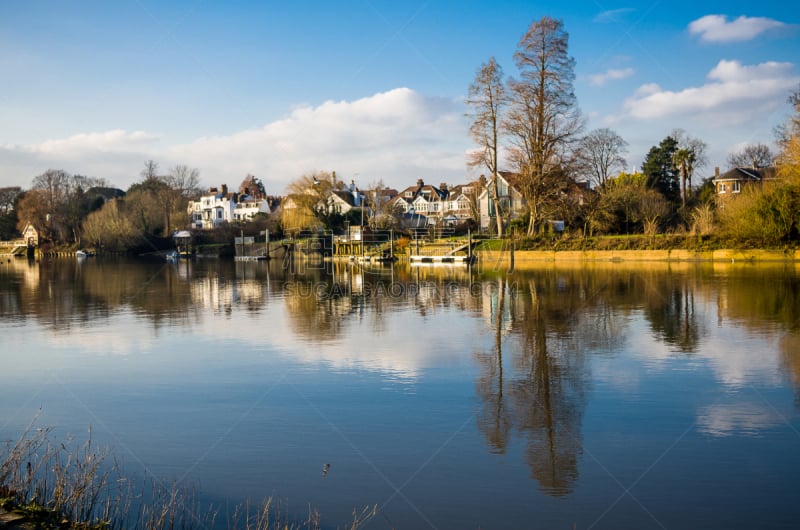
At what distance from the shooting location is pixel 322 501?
5.69 m

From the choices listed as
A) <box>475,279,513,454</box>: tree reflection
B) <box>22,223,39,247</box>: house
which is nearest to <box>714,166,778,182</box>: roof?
<box>475,279,513,454</box>: tree reflection

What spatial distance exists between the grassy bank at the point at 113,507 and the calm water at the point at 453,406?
252 millimetres

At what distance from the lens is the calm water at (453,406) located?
18.7 feet

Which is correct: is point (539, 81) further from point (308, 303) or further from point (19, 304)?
point (19, 304)

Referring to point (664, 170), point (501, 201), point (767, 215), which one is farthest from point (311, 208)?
point (767, 215)

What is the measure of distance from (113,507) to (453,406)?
4.23 meters

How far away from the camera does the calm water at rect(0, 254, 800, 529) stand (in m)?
5.70

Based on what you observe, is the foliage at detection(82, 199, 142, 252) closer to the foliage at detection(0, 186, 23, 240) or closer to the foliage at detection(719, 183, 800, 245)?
the foliage at detection(0, 186, 23, 240)

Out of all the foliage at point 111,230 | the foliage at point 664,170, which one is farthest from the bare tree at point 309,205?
the foliage at point 664,170

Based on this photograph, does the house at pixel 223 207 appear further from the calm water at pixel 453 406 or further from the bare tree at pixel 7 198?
the calm water at pixel 453 406

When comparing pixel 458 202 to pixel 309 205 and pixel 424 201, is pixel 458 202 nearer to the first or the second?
pixel 424 201

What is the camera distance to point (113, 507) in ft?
18.3

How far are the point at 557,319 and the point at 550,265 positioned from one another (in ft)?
82.3

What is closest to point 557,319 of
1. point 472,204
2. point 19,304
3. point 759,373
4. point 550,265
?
point 759,373
